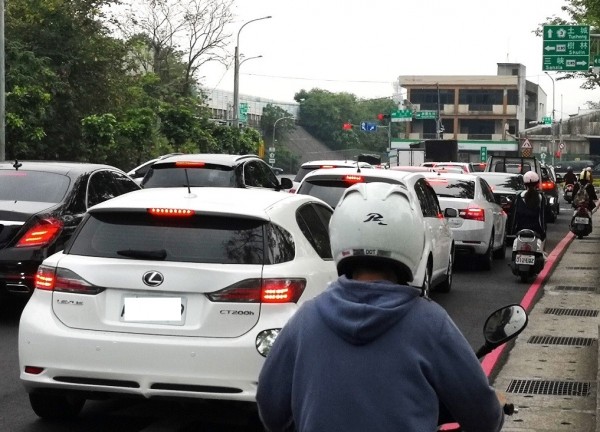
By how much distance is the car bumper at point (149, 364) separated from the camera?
6.92 m

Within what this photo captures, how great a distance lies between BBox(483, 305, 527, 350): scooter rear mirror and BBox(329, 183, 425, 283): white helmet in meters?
0.42

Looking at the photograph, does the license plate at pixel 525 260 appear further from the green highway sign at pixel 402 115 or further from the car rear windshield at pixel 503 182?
the green highway sign at pixel 402 115

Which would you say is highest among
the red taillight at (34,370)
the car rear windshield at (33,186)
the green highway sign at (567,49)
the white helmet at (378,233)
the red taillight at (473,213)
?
the green highway sign at (567,49)

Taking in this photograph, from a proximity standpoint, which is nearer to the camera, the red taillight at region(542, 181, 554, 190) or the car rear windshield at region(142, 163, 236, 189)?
the car rear windshield at region(142, 163, 236, 189)

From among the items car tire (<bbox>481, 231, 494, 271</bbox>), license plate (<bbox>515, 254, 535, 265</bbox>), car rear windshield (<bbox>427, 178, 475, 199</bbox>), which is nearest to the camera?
license plate (<bbox>515, 254, 535, 265</bbox>)

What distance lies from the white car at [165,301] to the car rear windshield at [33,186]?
5.17m

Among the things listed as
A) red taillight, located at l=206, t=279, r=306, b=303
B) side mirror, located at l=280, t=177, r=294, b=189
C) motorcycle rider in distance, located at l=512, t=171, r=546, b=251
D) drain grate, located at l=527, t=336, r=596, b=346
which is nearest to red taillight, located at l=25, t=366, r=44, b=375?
red taillight, located at l=206, t=279, r=306, b=303

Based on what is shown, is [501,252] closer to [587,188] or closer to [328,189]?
[587,188]

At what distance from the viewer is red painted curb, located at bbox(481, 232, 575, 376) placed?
33.9 ft

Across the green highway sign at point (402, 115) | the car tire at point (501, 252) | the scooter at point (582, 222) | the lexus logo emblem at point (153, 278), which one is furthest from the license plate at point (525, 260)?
the green highway sign at point (402, 115)

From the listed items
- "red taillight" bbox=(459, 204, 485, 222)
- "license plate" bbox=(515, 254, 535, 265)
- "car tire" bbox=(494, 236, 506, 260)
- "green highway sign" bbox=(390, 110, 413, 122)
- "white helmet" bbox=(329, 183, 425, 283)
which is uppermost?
"green highway sign" bbox=(390, 110, 413, 122)

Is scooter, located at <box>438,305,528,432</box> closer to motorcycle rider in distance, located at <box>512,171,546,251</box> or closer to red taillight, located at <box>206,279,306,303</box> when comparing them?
red taillight, located at <box>206,279,306,303</box>

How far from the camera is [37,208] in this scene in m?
12.3

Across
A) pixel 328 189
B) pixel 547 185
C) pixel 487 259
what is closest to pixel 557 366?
pixel 328 189
